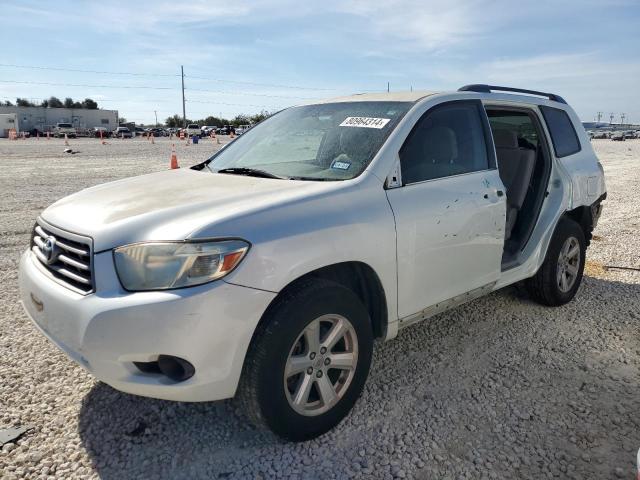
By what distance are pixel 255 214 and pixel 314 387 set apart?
97 centimetres

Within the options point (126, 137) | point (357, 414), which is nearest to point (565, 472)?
point (357, 414)

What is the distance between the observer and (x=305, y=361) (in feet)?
8.61

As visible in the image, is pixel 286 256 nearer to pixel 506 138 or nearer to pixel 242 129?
pixel 506 138

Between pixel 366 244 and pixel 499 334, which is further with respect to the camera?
pixel 499 334

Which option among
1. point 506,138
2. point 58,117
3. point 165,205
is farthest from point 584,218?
point 58,117

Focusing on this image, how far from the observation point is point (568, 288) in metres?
4.71

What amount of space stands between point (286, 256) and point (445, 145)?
5.29 ft

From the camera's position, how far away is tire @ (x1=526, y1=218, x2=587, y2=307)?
176 inches

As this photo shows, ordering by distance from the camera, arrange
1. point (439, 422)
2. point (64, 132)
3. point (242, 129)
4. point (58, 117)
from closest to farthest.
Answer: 1. point (439, 422)
2. point (242, 129)
3. point (64, 132)
4. point (58, 117)

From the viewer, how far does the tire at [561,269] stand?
4.46 m

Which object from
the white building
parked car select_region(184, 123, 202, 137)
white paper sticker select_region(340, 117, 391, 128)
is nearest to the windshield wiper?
white paper sticker select_region(340, 117, 391, 128)

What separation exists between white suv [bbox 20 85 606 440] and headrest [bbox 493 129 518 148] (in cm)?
67

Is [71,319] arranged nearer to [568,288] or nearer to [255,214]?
[255,214]

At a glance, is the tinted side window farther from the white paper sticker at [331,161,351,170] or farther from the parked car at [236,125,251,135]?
the parked car at [236,125,251,135]
